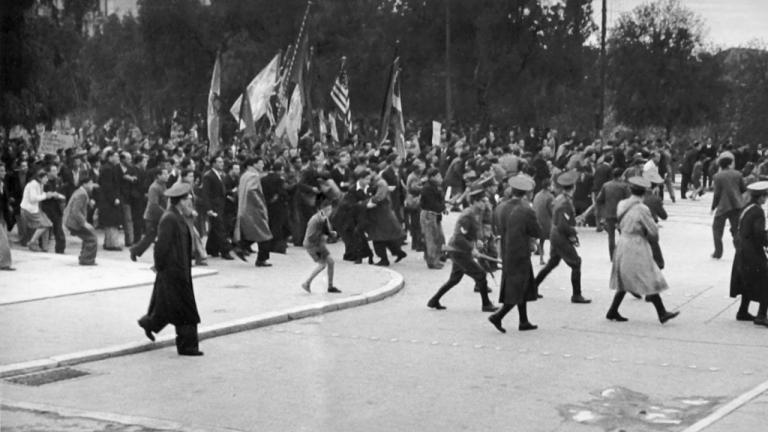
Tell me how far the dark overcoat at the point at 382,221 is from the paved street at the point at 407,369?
3185 mm

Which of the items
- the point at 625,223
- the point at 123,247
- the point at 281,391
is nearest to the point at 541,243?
the point at 625,223

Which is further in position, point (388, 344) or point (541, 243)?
point (541, 243)

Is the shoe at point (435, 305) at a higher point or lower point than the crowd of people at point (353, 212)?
lower

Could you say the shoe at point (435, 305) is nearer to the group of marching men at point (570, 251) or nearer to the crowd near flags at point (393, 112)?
the group of marching men at point (570, 251)

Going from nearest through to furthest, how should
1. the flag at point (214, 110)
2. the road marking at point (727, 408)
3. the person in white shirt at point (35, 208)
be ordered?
the road marking at point (727, 408) → the person in white shirt at point (35, 208) → the flag at point (214, 110)

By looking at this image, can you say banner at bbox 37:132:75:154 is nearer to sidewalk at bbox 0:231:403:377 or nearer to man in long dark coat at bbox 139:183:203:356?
sidewalk at bbox 0:231:403:377

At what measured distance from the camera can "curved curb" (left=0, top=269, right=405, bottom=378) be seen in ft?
39.3

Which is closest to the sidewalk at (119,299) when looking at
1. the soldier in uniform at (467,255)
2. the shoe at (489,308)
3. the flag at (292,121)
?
the soldier in uniform at (467,255)

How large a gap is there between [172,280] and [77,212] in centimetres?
782

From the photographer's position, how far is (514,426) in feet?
31.9

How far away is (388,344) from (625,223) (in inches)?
125

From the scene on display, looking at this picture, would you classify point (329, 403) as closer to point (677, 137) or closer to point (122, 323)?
point (122, 323)

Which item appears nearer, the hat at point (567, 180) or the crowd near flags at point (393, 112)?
the hat at point (567, 180)

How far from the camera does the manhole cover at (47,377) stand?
1144 cm
